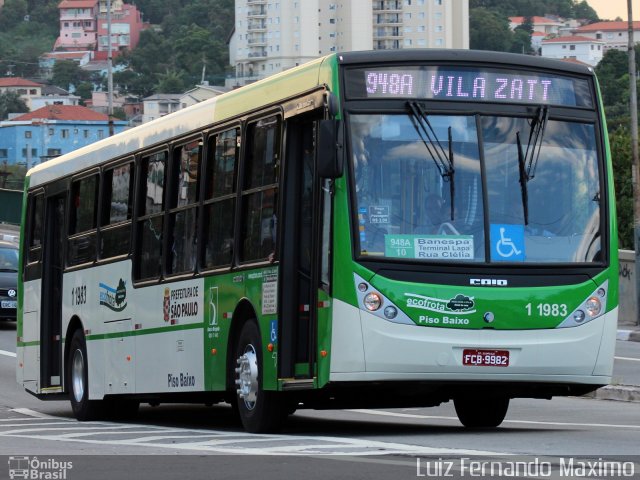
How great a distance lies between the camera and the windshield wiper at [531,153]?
42.4 ft

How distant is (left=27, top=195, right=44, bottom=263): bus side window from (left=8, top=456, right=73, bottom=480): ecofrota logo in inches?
360

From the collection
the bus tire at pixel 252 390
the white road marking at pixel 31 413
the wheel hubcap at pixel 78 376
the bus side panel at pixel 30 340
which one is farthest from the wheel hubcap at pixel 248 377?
the bus side panel at pixel 30 340

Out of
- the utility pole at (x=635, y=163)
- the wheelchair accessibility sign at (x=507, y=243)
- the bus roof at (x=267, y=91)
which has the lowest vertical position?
the wheelchair accessibility sign at (x=507, y=243)

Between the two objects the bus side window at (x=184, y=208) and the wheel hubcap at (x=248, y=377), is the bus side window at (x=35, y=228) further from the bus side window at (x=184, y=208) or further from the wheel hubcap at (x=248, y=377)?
the wheel hubcap at (x=248, y=377)

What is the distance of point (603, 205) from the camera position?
43.3 feet

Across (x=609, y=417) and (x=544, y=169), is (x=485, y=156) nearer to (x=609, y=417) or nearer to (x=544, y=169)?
(x=544, y=169)

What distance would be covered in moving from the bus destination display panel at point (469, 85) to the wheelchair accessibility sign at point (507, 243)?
102 centimetres

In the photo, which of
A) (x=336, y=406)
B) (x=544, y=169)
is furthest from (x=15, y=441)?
(x=544, y=169)

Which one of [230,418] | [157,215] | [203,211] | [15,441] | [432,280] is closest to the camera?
[432,280]

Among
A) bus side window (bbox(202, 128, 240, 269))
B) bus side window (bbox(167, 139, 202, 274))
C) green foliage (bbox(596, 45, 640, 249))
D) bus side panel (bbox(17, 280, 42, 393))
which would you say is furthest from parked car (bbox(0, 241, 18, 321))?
green foliage (bbox(596, 45, 640, 249))

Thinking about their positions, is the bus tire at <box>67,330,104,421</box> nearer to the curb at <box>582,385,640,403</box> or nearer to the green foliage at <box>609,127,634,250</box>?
the curb at <box>582,385,640,403</box>

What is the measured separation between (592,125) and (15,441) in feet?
17.1

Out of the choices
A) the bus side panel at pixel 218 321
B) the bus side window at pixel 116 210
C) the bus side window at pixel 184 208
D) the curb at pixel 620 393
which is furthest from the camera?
the curb at pixel 620 393

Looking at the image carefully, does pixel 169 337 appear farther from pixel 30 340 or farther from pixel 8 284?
pixel 8 284
